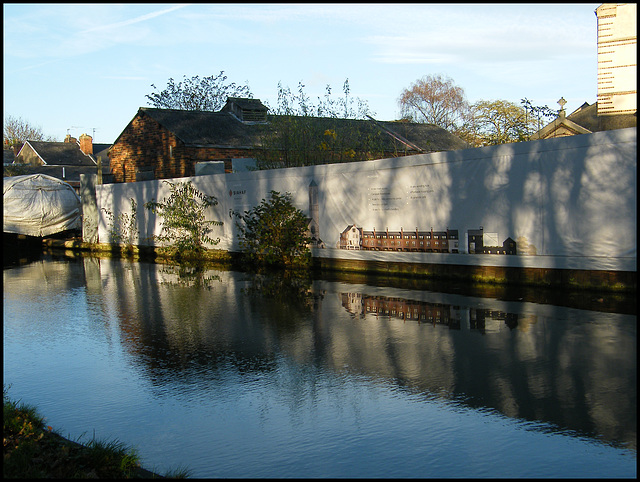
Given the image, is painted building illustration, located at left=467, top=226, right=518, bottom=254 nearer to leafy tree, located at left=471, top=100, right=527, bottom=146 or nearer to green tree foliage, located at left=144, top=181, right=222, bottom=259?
leafy tree, located at left=471, top=100, right=527, bottom=146

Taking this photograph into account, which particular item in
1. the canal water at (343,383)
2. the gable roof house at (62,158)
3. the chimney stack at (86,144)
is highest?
the chimney stack at (86,144)

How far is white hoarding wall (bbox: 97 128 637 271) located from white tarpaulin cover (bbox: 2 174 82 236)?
588 inches

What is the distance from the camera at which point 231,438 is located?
4.94 meters

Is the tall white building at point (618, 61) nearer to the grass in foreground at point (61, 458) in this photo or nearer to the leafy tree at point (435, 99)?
the grass in foreground at point (61, 458)

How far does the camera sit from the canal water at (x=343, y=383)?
4.55 metres

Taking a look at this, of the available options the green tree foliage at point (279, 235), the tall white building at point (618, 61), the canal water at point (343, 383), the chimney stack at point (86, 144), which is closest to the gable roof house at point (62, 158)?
the chimney stack at point (86, 144)

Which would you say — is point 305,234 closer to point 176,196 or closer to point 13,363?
point 176,196

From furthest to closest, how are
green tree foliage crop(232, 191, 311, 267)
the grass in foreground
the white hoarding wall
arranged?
green tree foliage crop(232, 191, 311, 267) → the white hoarding wall → the grass in foreground

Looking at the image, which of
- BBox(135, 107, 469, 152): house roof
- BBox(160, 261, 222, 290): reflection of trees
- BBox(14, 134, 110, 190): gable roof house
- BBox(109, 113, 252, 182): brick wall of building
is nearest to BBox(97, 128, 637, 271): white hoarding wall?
BBox(160, 261, 222, 290): reflection of trees

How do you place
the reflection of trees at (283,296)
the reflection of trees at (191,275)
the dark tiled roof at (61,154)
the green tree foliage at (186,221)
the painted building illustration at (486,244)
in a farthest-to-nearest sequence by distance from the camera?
the dark tiled roof at (61,154) < the green tree foliage at (186,221) < the reflection of trees at (191,275) < the painted building illustration at (486,244) < the reflection of trees at (283,296)

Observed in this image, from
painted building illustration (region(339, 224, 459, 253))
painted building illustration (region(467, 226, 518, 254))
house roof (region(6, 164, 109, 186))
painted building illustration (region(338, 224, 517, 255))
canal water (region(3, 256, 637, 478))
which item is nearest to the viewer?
canal water (region(3, 256, 637, 478))

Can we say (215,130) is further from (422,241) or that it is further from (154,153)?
(422,241)

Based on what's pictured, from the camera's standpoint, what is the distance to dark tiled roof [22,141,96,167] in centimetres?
7644

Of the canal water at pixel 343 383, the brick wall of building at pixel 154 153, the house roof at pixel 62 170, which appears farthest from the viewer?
the house roof at pixel 62 170
